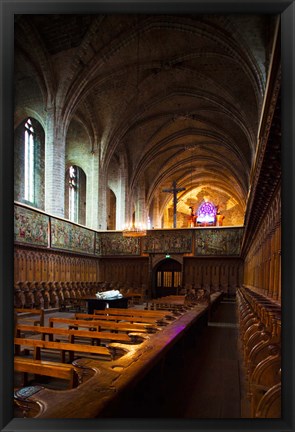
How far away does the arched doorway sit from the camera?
20.1 m

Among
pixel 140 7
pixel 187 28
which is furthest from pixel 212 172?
pixel 140 7

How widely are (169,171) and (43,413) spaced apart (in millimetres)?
31058

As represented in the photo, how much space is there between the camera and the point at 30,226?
12227 mm

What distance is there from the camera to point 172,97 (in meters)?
21.7

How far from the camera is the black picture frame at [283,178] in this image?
2002mm

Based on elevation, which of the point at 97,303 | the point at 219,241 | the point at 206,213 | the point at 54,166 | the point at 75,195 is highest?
the point at 54,166

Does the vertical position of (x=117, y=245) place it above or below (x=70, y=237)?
below

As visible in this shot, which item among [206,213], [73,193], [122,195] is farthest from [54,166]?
[206,213]

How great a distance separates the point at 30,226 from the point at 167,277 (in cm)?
1030

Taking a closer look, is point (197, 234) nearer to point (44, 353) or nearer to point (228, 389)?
point (44, 353)

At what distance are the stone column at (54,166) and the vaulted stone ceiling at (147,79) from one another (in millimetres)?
798

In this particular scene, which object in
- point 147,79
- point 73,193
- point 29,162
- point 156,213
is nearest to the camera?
point 147,79

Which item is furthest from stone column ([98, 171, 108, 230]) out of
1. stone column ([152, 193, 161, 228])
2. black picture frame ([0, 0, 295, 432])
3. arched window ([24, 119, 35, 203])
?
black picture frame ([0, 0, 295, 432])

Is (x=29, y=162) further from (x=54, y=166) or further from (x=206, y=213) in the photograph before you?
(x=206, y=213)
